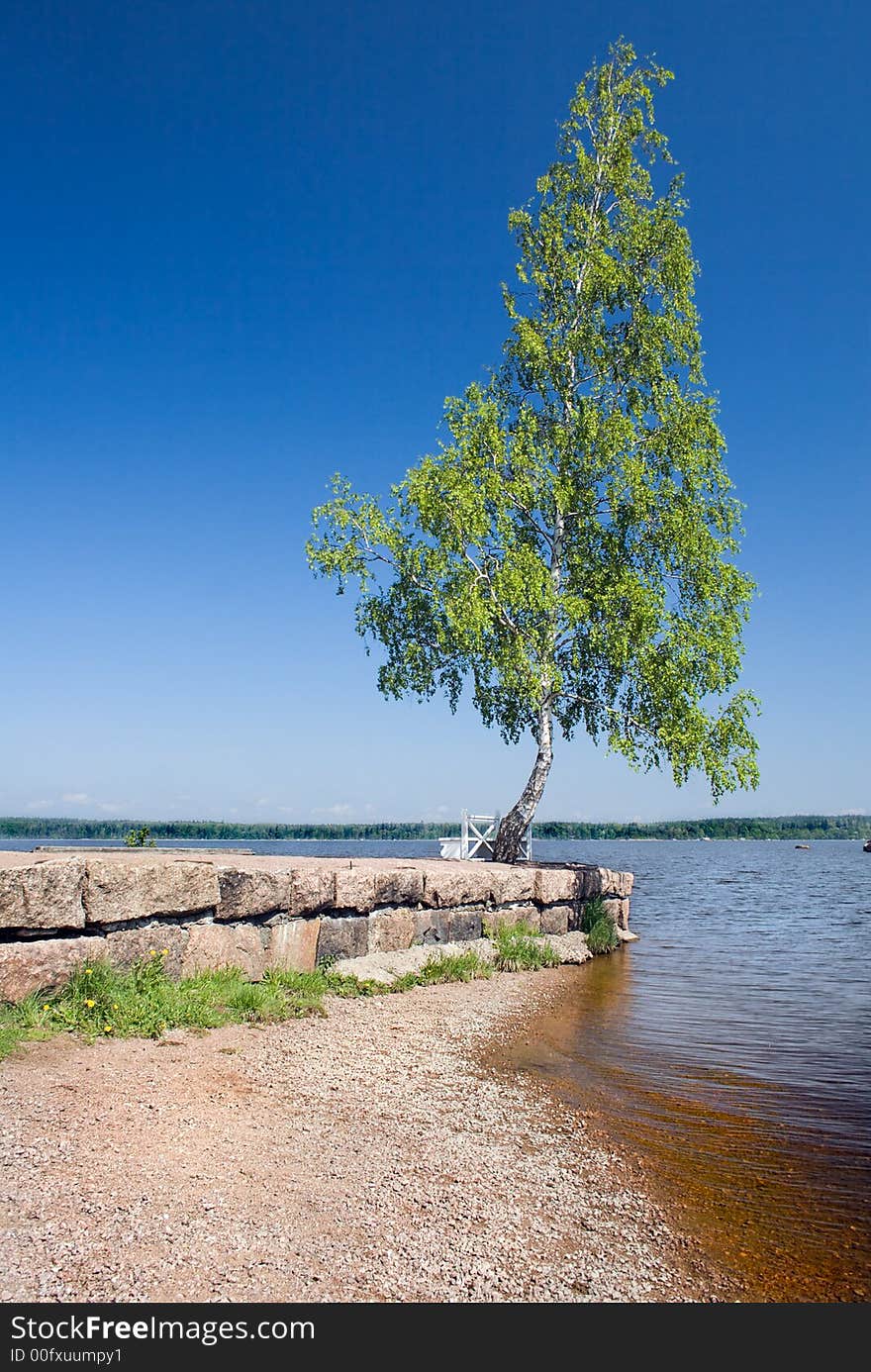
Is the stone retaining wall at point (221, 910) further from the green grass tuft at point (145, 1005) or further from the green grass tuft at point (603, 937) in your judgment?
the green grass tuft at point (603, 937)

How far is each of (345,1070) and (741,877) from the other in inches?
1634

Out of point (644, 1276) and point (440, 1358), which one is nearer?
point (440, 1358)

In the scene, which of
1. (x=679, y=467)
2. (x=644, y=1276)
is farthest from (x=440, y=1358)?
(x=679, y=467)

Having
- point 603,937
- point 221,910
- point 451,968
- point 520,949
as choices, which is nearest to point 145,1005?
point 221,910

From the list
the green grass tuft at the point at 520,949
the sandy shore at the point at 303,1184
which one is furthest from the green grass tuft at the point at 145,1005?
the green grass tuft at the point at 520,949

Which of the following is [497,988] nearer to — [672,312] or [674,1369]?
[674,1369]

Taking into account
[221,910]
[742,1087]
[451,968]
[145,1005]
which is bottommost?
[742,1087]

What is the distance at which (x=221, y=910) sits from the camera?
29.2 feet

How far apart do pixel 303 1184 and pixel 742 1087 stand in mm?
4593

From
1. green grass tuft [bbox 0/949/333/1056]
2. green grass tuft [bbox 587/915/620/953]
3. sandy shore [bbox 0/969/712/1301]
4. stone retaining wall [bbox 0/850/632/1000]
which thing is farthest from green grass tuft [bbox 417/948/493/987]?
green grass tuft [bbox 587/915/620/953]

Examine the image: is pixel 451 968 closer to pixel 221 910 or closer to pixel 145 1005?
pixel 221 910

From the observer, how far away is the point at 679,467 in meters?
17.8

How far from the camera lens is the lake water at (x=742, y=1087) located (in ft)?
14.9

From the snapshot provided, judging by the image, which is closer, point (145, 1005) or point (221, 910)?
point (145, 1005)
